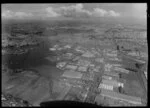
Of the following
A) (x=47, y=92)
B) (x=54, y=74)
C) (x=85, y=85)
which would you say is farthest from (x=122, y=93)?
(x=54, y=74)

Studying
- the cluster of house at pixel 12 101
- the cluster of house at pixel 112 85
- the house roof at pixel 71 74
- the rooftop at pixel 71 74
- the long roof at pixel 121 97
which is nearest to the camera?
the cluster of house at pixel 12 101

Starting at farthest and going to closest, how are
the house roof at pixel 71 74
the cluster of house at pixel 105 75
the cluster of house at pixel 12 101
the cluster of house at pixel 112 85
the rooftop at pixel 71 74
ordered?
the house roof at pixel 71 74 < the rooftop at pixel 71 74 < the cluster of house at pixel 105 75 < the cluster of house at pixel 112 85 < the cluster of house at pixel 12 101

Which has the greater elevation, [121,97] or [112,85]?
[121,97]

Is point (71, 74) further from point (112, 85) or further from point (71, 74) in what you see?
point (112, 85)

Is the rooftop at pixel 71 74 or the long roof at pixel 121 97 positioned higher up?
the long roof at pixel 121 97

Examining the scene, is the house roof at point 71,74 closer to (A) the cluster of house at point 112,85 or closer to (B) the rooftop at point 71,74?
(B) the rooftop at point 71,74

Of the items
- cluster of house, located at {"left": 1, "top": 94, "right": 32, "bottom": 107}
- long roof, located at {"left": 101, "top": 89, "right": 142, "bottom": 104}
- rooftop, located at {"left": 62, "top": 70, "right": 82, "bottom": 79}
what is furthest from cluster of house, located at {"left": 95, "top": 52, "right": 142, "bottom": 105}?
cluster of house, located at {"left": 1, "top": 94, "right": 32, "bottom": 107}

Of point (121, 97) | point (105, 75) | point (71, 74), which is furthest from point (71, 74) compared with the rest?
point (121, 97)

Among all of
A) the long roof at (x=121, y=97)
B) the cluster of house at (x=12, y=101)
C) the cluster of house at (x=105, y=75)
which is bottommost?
the cluster of house at (x=105, y=75)

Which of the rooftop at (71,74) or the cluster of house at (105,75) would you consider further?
the rooftop at (71,74)

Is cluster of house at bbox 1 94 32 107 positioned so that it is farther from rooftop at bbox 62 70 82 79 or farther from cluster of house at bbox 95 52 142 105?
rooftop at bbox 62 70 82 79

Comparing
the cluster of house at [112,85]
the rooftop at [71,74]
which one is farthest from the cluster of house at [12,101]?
the rooftop at [71,74]
